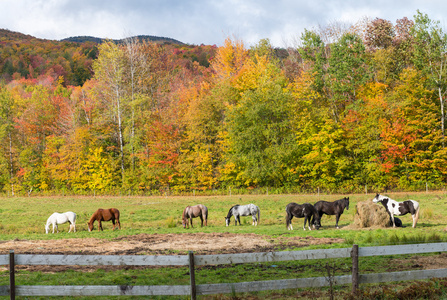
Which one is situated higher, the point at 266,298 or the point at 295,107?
the point at 295,107

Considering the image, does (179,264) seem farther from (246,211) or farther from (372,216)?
(246,211)

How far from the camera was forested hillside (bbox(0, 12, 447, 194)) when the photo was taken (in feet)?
155

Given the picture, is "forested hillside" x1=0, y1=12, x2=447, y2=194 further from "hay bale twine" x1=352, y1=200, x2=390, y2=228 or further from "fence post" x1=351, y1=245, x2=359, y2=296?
"fence post" x1=351, y1=245, x2=359, y2=296

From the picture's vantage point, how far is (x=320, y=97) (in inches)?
2210

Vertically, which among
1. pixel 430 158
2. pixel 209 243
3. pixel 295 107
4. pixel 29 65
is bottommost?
pixel 209 243

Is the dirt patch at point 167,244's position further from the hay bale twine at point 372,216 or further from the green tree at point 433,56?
the green tree at point 433,56

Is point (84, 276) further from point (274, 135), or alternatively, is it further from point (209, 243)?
point (274, 135)

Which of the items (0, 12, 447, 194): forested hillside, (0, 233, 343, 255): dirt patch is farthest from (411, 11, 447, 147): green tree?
(0, 233, 343, 255): dirt patch

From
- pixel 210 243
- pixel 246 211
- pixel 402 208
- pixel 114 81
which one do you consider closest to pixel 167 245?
pixel 210 243

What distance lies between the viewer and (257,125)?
5184cm

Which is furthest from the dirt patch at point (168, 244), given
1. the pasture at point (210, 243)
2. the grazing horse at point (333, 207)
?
the grazing horse at point (333, 207)

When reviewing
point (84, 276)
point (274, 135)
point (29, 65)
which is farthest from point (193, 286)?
point (29, 65)

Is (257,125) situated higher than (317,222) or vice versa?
(257,125)

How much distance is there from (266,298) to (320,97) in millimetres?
49931
